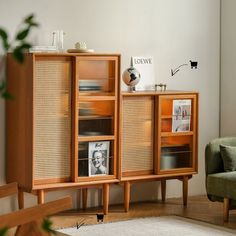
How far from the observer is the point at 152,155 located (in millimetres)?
5840

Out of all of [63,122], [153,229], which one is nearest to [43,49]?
[63,122]

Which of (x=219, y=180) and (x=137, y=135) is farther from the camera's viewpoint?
(x=137, y=135)

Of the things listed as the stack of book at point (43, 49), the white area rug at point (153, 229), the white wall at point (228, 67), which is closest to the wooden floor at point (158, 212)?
the white area rug at point (153, 229)

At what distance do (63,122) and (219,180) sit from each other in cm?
139

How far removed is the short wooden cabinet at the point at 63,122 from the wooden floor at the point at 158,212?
9.8 inches

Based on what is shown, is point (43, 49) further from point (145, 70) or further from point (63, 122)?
point (145, 70)

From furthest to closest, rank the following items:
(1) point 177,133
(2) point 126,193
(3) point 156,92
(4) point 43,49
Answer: (1) point 177,133 → (3) point 156,92 → (2) point 126,193 → (4) point 43,49

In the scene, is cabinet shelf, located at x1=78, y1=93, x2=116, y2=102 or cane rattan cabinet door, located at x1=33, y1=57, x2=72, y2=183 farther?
cabinet shelf, located at x1=78, y1=93, x2=116, y2=102

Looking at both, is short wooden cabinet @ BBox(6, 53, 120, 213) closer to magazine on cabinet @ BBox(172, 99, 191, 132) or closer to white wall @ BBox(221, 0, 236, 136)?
magazine on cabinet @ BBox(172, 99, 191, 132)

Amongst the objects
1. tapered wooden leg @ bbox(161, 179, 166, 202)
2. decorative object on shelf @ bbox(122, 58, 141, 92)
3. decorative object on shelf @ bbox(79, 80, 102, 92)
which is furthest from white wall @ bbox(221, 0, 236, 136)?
decorative object on shelf @ bbox(79, 80, 102, 92)

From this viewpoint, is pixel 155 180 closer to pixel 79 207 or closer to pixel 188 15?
pixel 79 207

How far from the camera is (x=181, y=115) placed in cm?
588

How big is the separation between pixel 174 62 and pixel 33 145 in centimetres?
189

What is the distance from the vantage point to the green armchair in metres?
5.12
